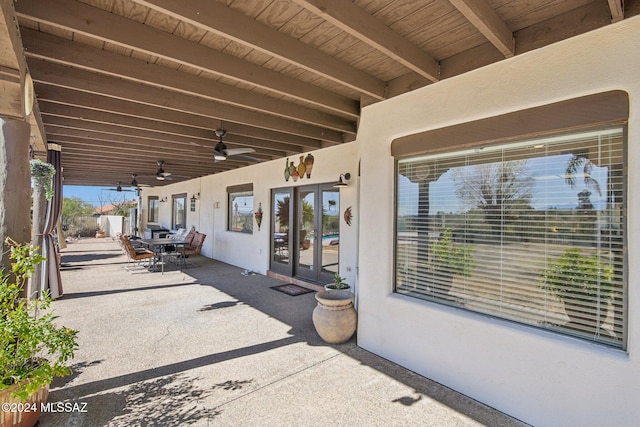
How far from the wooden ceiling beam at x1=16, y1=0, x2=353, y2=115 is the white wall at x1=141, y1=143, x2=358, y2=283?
7.99 feet

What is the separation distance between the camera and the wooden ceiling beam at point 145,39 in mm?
2035

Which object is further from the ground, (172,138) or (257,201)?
(172,138)

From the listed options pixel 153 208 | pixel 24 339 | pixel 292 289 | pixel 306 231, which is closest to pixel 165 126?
pixel 306 231

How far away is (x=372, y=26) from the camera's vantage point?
216cm

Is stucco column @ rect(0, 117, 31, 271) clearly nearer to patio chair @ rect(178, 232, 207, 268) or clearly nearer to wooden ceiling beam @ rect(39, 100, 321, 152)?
wooden ceiling beam @ rect(39, 100, 321, 152)

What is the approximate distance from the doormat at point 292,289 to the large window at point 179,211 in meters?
7.70

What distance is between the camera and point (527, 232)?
92.9 inches

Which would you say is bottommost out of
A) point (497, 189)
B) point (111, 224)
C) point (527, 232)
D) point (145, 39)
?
point (111, 224)

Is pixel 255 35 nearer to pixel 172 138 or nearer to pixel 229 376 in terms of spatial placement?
pixel 229 376

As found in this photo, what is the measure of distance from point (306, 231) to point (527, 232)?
181 inches

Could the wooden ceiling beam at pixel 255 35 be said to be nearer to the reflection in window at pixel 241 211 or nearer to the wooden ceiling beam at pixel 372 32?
the wooden ceiling beam at pixel 372 32

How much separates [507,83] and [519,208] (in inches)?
38.9

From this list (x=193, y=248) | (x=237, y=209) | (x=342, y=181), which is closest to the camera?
(x=342, y=181)

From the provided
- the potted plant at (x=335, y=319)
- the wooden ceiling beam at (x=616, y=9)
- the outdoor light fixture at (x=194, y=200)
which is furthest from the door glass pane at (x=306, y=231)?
the outdoor light fixture at (x=194, y=200)
